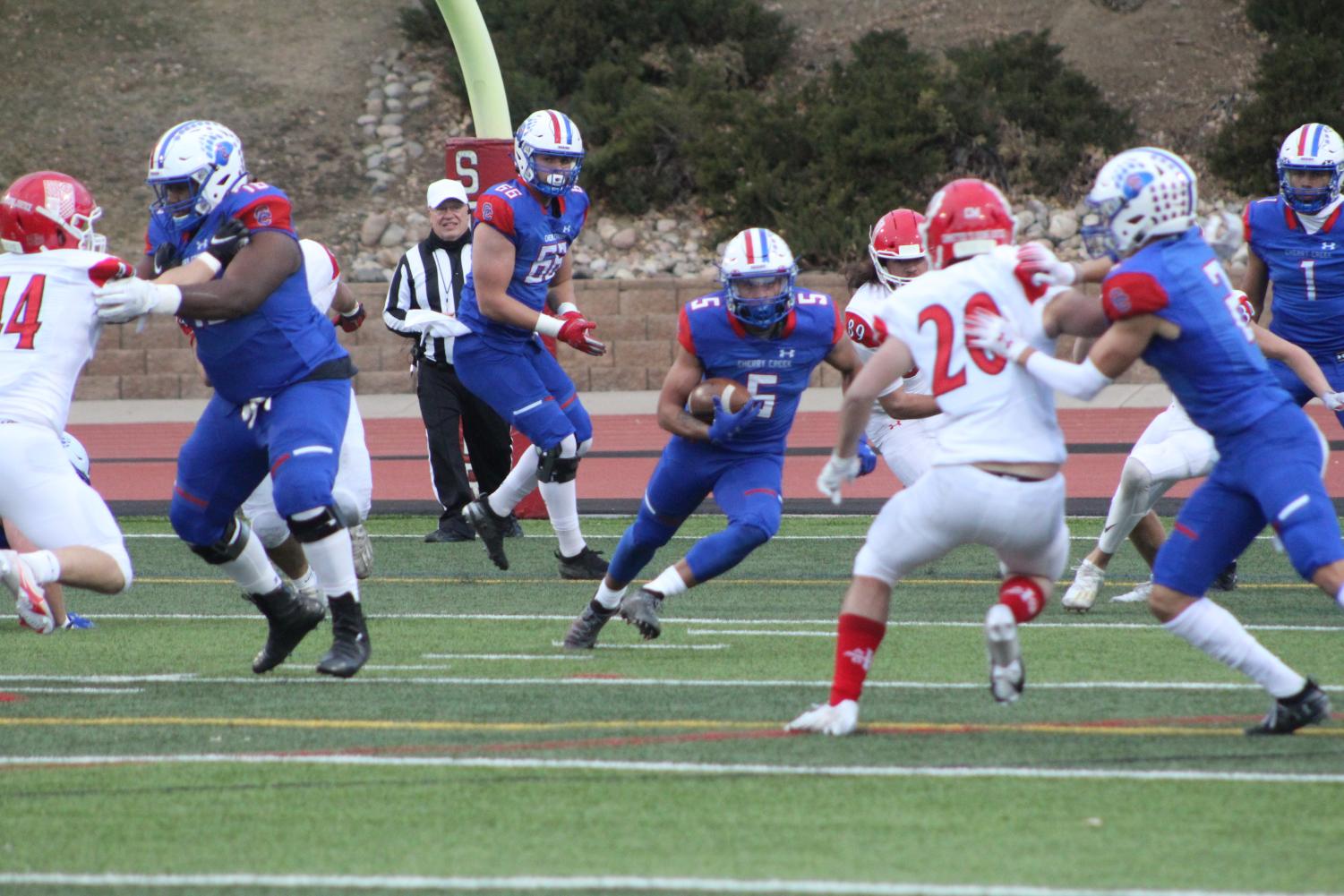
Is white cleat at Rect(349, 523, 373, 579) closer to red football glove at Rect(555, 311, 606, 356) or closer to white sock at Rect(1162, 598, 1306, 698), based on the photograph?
red football glove at Rect(555, 311, 606, 356)

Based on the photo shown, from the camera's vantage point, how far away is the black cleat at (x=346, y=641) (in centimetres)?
633

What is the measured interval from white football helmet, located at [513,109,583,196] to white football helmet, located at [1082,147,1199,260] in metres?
3.74

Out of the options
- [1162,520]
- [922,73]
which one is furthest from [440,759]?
[922,73]

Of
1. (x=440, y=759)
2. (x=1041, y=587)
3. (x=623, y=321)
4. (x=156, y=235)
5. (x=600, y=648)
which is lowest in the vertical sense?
(x=623, y=321)

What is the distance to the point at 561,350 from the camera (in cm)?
1927

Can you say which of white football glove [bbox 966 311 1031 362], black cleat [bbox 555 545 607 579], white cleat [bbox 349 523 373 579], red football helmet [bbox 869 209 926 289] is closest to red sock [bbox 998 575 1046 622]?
white football glove [bbox 966 311 1031 362]

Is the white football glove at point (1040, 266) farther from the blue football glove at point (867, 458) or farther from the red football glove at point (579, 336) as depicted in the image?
the red football glove at point (579, 336)

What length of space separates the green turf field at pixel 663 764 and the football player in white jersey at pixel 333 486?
15.1 inches

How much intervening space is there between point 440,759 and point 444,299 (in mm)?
6200

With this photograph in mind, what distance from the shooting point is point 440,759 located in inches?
199

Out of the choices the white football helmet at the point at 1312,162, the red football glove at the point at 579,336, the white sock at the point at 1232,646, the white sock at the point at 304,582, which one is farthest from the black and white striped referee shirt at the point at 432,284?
the white sock at the point at 1232,646

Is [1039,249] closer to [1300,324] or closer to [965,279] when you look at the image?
[965,279]

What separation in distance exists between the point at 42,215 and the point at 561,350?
43.1 feet

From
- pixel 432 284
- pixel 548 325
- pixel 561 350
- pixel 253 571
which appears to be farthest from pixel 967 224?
pixel 561 350
